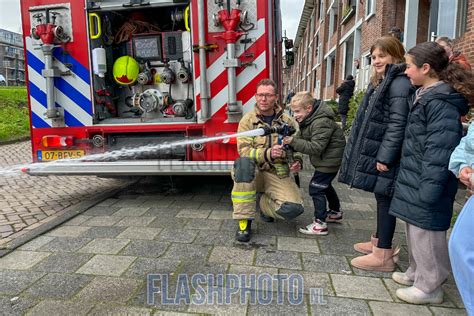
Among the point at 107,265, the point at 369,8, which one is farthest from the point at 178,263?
the point at 369,8

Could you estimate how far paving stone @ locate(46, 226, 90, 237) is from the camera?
374 centimetres

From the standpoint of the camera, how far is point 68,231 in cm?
385

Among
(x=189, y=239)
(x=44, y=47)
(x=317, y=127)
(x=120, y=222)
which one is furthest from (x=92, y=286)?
(x=44, y=47)

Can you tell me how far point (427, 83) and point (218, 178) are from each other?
162 inches

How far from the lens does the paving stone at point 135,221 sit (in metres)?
4.04

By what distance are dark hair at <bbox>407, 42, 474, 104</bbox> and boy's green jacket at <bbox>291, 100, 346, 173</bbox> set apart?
121 centimetres

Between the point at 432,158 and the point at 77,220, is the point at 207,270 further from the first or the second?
the point at 77,220

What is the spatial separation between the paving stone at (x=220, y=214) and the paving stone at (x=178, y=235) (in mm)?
503

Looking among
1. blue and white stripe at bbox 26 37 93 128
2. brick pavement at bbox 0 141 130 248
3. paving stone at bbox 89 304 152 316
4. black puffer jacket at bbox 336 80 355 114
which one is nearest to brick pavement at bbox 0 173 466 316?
paving stone at bbox 89 304 152 316

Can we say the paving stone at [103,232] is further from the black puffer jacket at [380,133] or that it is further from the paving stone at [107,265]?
the black puffer jacket at [380,133]

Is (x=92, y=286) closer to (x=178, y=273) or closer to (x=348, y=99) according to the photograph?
(x=178, y=273)

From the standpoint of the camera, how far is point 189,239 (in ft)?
11.9

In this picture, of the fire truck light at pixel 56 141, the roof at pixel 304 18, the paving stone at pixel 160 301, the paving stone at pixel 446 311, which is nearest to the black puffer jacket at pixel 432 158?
the paving stone at pixel 446 311

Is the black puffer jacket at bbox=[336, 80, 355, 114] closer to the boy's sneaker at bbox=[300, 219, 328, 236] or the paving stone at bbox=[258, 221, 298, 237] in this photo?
the paving stone at bbox=[258, 221, 298, 237]
